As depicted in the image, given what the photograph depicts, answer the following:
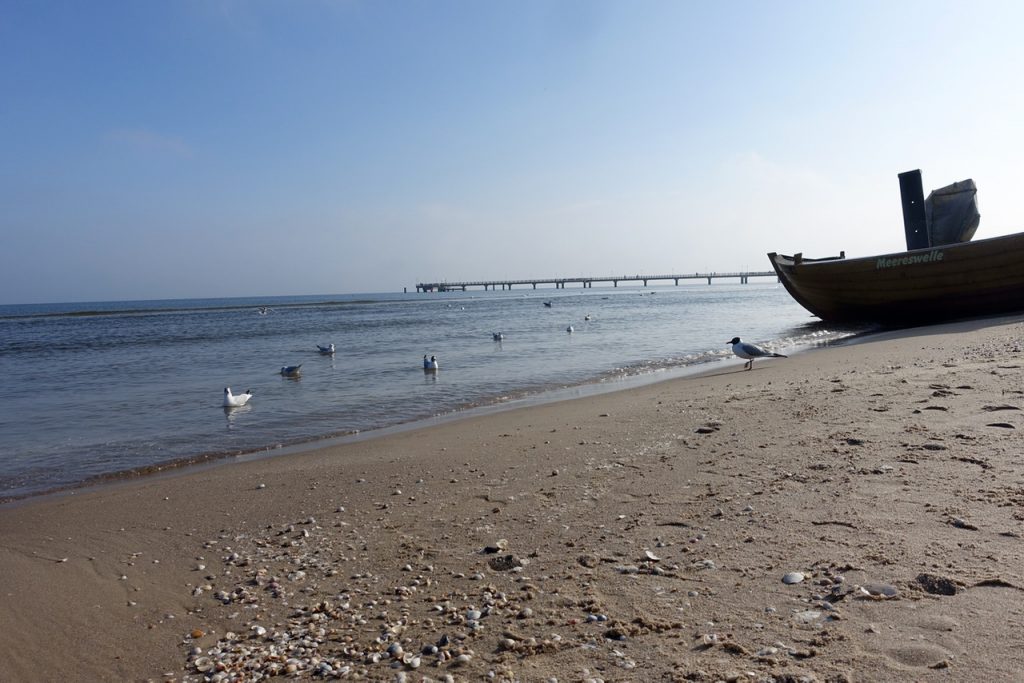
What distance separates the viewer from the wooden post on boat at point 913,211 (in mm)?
16656

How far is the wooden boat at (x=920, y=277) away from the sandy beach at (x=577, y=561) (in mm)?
10504

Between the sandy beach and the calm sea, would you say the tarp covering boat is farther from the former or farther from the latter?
the sandy beach

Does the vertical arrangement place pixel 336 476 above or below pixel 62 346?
below

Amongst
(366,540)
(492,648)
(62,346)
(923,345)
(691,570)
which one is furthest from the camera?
(62,346)

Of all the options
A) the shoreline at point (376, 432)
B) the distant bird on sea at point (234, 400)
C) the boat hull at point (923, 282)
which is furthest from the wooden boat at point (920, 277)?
the distant bird on sea at point (234, 400)

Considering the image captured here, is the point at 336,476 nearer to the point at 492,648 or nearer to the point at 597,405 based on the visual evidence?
the point at 492,648

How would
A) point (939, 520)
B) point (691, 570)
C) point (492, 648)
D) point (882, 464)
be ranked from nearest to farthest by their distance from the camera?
point (492, 648) < point (691, 570) < point (939, 520) < point (882, 464)

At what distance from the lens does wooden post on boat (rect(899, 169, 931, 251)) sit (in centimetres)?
1666

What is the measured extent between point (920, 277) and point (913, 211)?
9.22ft

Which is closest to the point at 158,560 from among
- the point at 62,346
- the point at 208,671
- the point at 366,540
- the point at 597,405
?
the point at 366,540

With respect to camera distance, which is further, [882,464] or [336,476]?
[336,476]

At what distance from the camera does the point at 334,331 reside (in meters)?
33.0

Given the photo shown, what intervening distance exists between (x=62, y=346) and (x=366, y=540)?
3023 centimetres

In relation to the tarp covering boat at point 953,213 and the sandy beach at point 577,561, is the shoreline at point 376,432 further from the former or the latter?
the tarp covering boat at point 953,213
